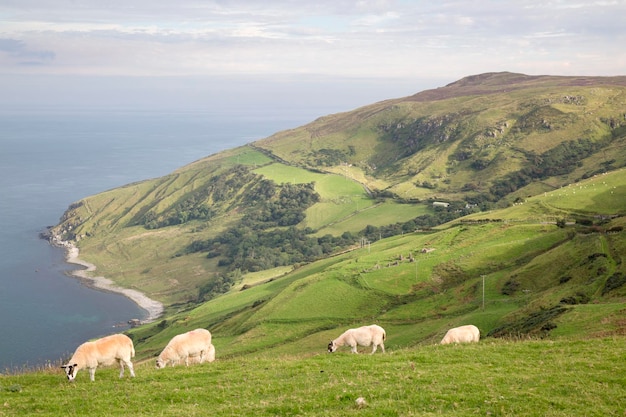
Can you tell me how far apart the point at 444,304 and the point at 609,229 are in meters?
26.6

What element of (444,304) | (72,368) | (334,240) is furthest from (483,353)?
(334,240)

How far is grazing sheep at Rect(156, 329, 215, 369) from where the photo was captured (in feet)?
96.0

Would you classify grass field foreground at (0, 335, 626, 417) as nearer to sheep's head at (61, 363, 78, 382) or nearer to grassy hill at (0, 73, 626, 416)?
grassy hill at (0, 73, 626, 416)

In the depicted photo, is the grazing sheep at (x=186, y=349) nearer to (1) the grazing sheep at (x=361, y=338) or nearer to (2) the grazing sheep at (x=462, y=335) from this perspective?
(1) the grazing sheep at (x=361, y=338)

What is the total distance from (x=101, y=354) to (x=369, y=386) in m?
12.2

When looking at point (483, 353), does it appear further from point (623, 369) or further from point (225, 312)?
point (225, 312)

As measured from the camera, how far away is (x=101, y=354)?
25.3 meters

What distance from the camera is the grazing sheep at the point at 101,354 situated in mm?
24922

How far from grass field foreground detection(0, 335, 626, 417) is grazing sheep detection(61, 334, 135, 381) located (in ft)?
2.23

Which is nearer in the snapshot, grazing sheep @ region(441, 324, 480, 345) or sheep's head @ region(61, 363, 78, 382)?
sheep's head @ region(61, 363, 78, 382)

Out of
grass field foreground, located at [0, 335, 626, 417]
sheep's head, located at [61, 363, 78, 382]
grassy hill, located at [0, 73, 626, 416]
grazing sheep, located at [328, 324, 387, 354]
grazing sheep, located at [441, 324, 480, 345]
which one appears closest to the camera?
grass field foreground, located at [0, 335, 626, 417]

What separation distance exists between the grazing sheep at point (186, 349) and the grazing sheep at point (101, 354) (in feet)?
10.6

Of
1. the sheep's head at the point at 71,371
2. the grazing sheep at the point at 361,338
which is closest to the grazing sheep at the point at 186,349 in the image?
the sheep's head at the point at 71,371

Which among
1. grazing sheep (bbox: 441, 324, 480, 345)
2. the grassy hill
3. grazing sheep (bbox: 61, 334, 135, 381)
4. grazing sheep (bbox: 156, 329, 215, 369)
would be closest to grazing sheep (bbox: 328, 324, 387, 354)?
the grassy hill
